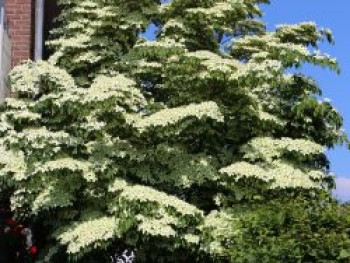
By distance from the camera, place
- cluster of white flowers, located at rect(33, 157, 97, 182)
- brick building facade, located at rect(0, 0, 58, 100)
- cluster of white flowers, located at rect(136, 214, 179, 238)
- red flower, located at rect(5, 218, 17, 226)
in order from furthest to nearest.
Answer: brick building facade, located at rect(0, 0, 58, 100)
red flower, located at rect(5, 218, 17, 226)
cluster of white flowers, located at rect(33, 157, 97, 182)
cluster of white flowers, located at rect(136, 214, 179, 238)

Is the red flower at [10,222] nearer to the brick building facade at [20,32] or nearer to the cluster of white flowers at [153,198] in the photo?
the brick building facade at [20,32]

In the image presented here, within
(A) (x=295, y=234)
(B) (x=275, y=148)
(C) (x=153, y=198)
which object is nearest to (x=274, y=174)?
(B) (x=275, y=148)

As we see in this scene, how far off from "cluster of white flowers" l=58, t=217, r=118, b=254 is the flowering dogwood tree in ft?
0.07

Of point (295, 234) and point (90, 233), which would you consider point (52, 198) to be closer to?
point (90, 233)

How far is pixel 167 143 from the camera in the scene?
1275 centimetres

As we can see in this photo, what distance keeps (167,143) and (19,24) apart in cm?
463

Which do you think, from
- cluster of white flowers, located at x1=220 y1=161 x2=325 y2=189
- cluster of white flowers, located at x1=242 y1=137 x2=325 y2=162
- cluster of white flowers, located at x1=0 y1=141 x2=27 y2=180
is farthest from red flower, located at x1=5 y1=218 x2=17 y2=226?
cluster of white flowers, located at x1=242 y1=137 x2=325 y2=162

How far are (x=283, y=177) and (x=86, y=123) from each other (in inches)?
131

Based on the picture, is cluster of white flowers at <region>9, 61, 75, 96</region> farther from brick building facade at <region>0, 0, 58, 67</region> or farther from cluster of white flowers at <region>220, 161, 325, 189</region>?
cluster of white flowers at <region>220, 161, 325, 189</region>

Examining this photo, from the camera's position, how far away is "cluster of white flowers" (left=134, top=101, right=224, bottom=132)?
1190 cm

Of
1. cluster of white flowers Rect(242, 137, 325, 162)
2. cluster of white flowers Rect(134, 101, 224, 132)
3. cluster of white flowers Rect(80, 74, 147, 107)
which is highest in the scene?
cluster of white flowers Rect(80, 74, 147, 107)

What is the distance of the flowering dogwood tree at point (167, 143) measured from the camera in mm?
11594

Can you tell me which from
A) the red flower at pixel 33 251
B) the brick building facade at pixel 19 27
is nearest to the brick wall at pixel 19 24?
the brick building facade at pixel 19 27

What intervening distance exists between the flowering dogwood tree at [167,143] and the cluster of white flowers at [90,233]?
0.02 metres
